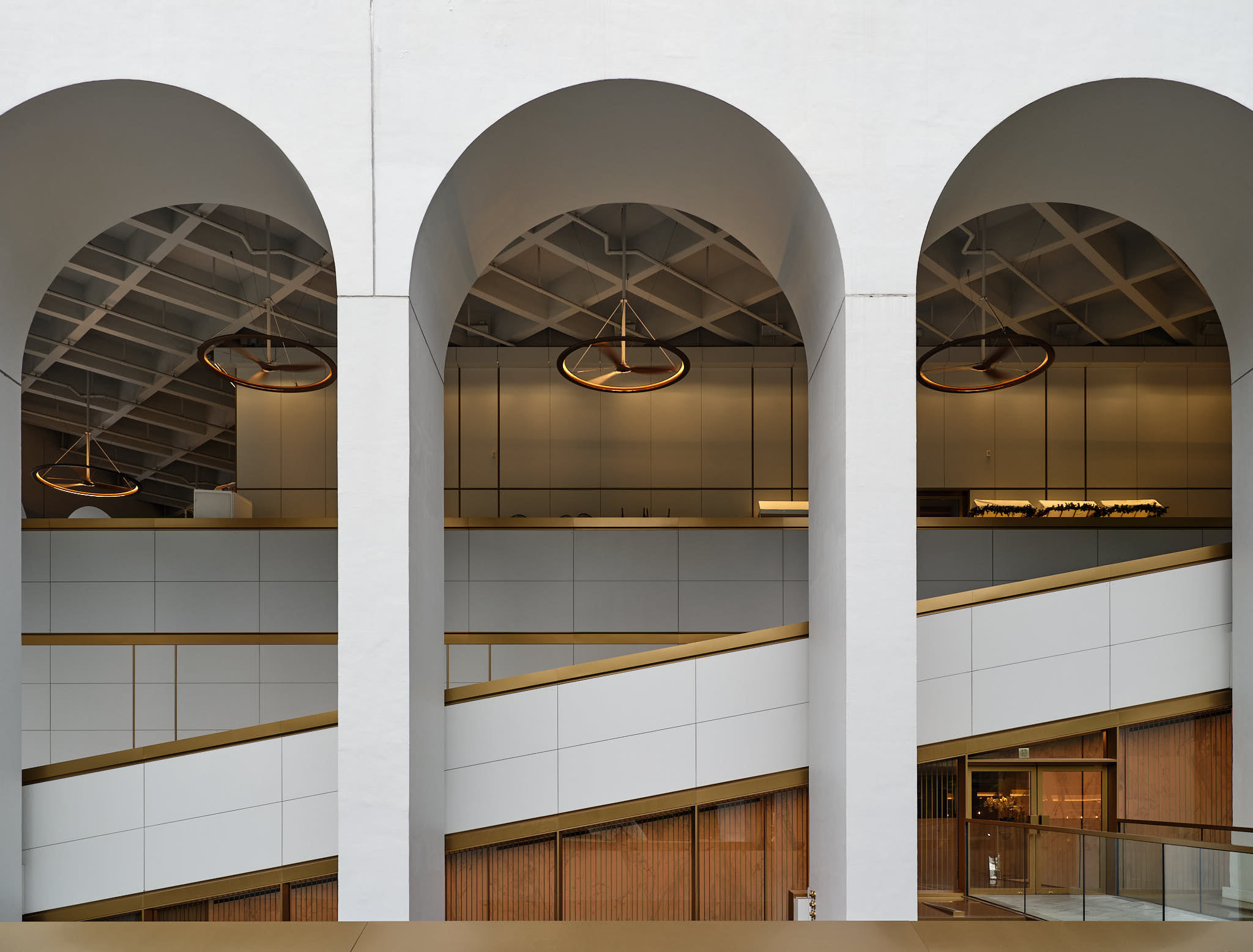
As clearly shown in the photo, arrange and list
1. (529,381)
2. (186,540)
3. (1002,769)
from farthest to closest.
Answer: (529,381), (186,540), (1002,769)

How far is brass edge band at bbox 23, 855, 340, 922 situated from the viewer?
6422 millimetres

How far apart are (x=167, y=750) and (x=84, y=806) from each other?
0.67 metres

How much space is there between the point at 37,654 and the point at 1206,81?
13903 mm

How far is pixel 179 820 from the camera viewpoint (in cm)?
657

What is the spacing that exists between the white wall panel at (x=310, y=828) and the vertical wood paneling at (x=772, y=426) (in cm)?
1052

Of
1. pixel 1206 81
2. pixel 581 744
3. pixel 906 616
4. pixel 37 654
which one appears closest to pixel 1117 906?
pixel 906 616

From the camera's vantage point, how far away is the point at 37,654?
480 inches

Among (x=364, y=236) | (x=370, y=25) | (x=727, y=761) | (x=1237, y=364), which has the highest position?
(x=370, y=25)

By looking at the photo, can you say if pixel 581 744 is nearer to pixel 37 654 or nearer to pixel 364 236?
pixel 364 236

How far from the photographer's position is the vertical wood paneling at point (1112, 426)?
15.3 m

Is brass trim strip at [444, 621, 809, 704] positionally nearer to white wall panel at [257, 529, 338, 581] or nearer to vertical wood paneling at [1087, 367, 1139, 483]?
white wall panel at [257, 529, 338, 581]

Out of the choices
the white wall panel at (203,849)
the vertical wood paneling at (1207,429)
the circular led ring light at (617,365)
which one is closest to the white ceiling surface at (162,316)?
the circular led ring light at (617,365)

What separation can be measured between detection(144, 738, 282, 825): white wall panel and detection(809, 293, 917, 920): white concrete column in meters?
3.84

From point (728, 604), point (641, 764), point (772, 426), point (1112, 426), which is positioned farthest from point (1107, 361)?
point (641, 764)
